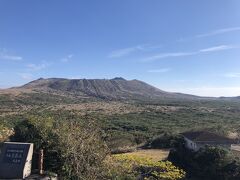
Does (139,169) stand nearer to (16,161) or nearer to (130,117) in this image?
(16,161)

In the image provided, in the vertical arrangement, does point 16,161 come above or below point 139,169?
above

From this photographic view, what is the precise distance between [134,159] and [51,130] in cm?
519

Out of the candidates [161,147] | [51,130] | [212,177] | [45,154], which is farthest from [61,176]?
[161,147]

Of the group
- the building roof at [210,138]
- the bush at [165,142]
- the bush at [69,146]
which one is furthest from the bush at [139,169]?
the bush at [165,142]

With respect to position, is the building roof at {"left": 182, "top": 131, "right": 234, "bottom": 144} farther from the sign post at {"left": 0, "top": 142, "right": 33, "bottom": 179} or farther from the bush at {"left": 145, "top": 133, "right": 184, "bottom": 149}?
the sign post at {"left": 0, "top": 142, "right": 33, "bottom": 179}

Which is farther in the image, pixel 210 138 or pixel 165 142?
pixel 165 142

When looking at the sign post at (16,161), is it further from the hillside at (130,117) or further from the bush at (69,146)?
the hillside at (130,117)

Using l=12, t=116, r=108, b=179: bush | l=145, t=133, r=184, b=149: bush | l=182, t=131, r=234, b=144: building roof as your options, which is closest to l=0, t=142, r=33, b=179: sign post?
l=12, t=116, r=108, b=179: bush

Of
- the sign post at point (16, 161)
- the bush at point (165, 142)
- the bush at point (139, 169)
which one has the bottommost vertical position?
the bush at point (165, 142)

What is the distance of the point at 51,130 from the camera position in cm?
1952

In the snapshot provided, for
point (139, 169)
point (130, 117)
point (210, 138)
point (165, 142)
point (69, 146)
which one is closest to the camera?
point (69, 146)

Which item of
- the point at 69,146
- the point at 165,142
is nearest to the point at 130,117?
the point at 165,142

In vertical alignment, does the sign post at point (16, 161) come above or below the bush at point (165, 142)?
above

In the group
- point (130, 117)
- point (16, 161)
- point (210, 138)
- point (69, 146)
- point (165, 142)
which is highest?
point (69, 146)
